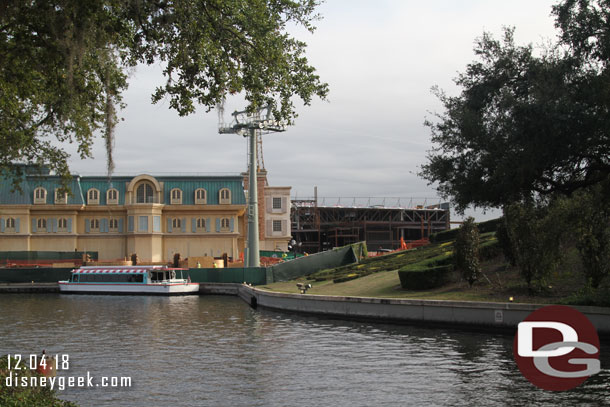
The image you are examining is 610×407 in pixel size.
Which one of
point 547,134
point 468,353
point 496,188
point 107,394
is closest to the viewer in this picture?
point 107,394

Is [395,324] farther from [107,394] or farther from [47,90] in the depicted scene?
[47,90]

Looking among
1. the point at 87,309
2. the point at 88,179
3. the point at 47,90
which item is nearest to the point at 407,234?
the point at 88,179

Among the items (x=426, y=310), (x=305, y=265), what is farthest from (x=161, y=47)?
(x=305, y=265)

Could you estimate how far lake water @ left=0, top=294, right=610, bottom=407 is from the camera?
15.3m

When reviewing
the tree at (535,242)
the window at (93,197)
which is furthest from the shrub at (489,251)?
the window at (93,197)

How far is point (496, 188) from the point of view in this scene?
104 feet

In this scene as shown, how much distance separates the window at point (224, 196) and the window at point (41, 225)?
766 inches

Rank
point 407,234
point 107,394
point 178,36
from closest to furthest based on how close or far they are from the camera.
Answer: point 178,36
point 107,394
point 407,234

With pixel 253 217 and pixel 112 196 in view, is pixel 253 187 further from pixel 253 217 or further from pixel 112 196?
pixel 112 196

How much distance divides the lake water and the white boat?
69.0ft

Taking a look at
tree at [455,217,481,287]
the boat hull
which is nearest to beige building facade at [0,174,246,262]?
the boat hull

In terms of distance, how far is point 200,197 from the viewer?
244ft

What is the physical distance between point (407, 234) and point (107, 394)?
112093mm

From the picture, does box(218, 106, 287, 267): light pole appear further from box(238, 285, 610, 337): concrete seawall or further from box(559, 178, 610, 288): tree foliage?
box(559, 178, 610, 288): tree foliage
